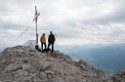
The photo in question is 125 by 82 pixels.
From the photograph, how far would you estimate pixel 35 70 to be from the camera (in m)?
24.7

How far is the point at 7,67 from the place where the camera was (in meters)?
25.5

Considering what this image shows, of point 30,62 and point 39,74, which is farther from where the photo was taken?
point 30,62

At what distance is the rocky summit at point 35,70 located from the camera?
2381cm

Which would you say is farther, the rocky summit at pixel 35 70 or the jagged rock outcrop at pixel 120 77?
the jagged rock outcrop at pixel 120 77

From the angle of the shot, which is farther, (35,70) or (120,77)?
(120,77)

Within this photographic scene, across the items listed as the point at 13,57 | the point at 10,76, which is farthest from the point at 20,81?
the point at 13,57

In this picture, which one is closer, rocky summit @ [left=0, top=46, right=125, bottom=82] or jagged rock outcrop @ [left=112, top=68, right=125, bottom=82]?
rocky summit @ [left=0, top=46, right=125, bottom=82]

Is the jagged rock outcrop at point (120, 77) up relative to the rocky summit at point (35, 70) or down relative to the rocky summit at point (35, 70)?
down

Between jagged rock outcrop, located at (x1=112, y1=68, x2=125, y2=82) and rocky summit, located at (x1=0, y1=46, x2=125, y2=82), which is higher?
rocky summit, located at (x1=0, y1=46, x2=125, y2=82)

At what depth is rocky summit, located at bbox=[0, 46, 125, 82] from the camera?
2381 cm

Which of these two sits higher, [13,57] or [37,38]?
[37,38]

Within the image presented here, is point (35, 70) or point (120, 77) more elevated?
point (35, 70)

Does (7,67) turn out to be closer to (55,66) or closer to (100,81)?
(55,66)

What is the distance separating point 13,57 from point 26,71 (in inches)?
156
